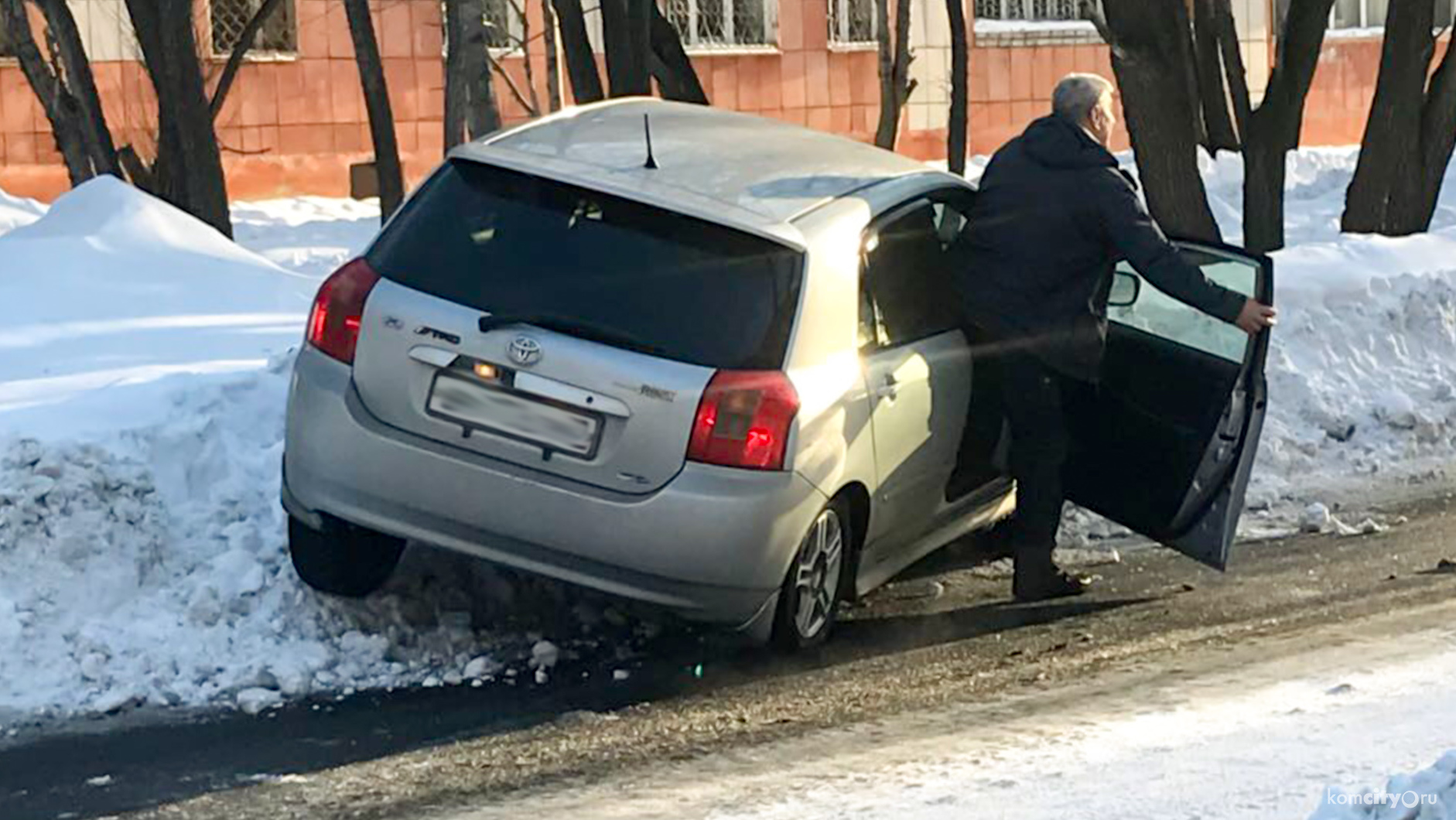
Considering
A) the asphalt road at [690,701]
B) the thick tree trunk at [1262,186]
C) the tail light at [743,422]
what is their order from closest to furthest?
the asphalt road at [690,701] < the tail light at [743,422] < the thick tree trunk at [1262,186]

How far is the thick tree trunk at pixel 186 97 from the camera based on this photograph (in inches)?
576

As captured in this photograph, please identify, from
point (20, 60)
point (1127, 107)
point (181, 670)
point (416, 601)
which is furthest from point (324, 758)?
point (20, 60)

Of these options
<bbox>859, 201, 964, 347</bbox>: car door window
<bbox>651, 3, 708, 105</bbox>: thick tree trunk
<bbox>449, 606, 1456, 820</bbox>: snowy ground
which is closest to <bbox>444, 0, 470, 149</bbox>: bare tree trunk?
<bbox>651, 3, 708, 105</bbox>: thick tree trunk

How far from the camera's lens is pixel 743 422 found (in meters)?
6.71

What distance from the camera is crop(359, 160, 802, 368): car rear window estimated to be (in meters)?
6.81

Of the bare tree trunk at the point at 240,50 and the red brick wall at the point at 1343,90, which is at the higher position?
the bare tree trunk at the point at 240,50

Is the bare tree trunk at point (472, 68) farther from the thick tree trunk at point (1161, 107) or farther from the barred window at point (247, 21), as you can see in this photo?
the barred window at point (247, 21)

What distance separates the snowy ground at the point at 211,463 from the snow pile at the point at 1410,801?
3.05 metres

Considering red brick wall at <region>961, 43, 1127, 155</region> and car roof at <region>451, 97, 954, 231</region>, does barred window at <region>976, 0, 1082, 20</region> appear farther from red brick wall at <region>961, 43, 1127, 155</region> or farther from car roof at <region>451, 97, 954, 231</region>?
car roof at <region>451, 97, 954, 231</region>

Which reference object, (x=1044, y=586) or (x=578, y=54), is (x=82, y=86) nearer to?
(x=578, y=54)

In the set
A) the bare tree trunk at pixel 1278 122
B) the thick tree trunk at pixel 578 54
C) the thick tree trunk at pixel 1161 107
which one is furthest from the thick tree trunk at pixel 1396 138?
the thick tree trunk at pixel 578 54

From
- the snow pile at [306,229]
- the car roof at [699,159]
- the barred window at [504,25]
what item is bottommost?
the snow pile at [306,229]

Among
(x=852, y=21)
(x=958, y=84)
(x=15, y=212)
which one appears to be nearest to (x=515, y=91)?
(x=852, y=21)

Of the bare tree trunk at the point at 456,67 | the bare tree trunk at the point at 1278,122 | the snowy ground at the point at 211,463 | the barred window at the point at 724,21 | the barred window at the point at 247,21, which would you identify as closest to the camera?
the snowy ground at the point at 211,463
